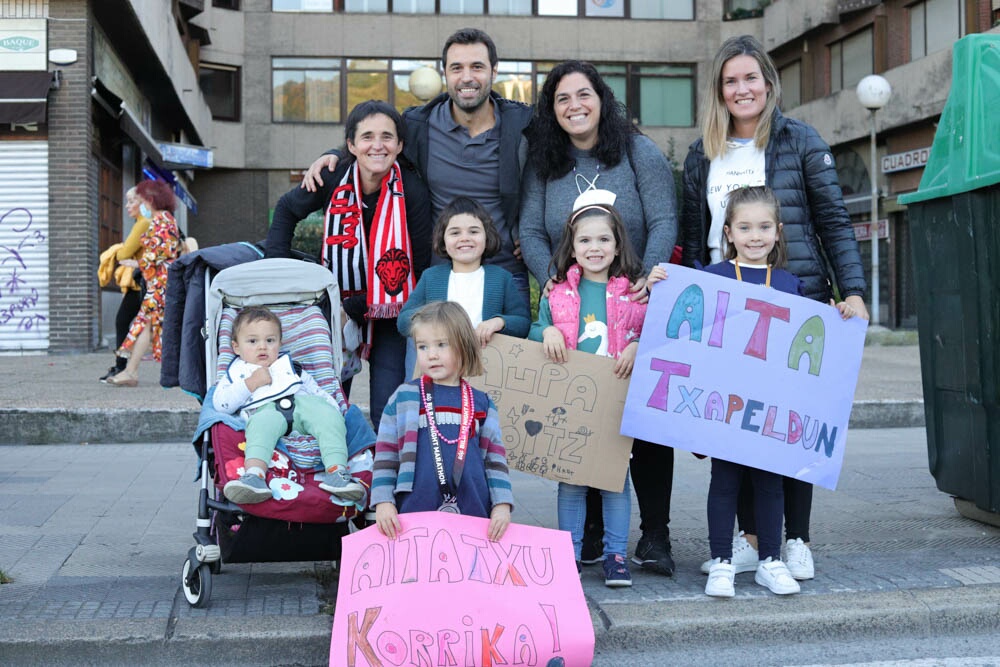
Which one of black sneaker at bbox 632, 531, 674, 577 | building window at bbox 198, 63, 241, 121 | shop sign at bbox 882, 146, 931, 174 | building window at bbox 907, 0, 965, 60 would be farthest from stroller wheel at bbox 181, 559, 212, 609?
building window at bbox 198, 63, 241, 121

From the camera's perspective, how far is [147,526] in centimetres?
575

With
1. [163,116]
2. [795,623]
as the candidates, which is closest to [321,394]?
[795,623]

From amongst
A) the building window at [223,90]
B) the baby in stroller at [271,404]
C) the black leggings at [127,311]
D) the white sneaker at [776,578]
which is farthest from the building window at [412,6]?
the white sneaker at [776,578]

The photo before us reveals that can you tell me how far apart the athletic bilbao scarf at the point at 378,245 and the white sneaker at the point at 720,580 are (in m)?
1.77

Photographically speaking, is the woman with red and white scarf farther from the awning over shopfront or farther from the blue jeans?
the awning over shopfront

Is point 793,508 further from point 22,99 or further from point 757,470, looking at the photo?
point 22,99

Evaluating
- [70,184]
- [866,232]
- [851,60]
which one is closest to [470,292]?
[70,184]

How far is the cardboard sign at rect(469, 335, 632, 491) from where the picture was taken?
449 centimetres

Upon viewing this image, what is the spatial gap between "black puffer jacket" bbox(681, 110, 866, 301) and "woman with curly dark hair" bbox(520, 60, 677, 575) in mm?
475

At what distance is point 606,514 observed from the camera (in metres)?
4.52

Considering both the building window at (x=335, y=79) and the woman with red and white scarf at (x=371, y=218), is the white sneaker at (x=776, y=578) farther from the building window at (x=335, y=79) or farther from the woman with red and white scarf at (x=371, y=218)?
the building window at (x=335, y=79)

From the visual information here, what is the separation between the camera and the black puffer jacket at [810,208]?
4.65 metres

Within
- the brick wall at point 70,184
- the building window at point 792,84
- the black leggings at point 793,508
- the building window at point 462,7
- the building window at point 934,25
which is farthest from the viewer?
the building window at point 462,7

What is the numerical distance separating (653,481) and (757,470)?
50cm
